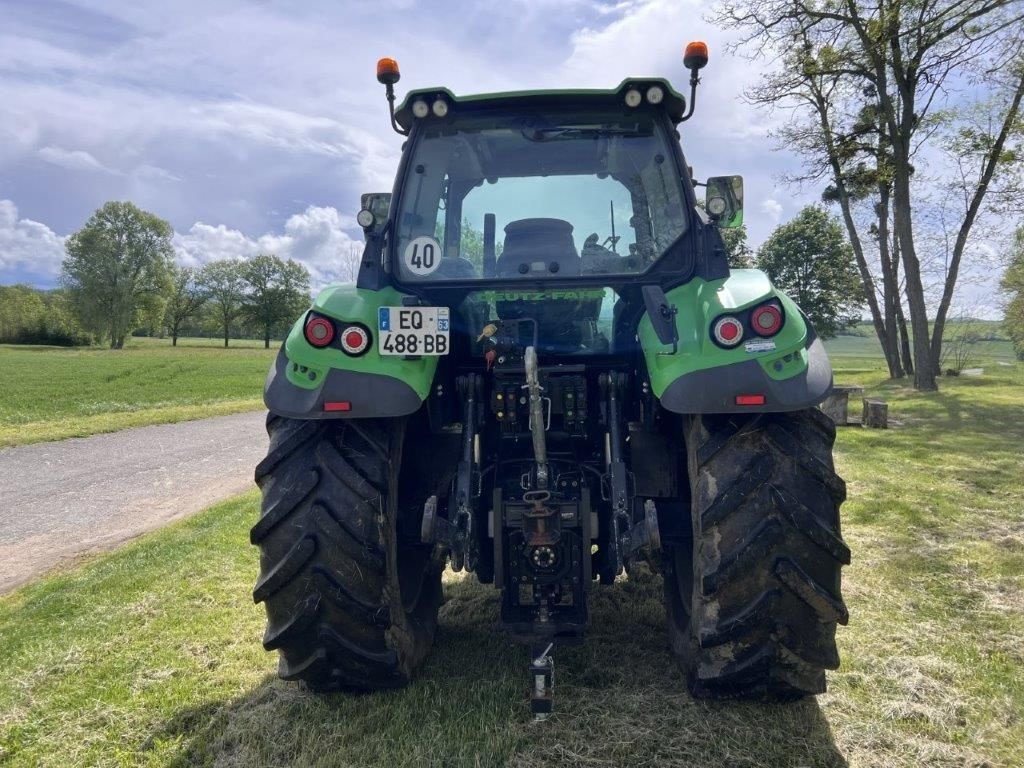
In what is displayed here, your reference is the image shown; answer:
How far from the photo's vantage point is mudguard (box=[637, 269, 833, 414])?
7.69ft

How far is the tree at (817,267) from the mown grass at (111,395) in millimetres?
28088

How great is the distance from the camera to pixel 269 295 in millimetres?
69000

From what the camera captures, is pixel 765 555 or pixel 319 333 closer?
pixel 765 555

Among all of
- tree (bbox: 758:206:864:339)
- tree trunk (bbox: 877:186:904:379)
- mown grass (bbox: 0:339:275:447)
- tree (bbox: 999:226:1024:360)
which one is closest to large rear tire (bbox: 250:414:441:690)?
mown grass (bbox: 0:339:275:447)

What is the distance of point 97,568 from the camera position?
4754 millimetres

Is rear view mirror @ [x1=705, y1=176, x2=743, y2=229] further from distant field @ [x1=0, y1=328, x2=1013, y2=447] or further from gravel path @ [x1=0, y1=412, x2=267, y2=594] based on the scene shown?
distant field @ [x1=0, y1=328, x2=1013, y2=447]

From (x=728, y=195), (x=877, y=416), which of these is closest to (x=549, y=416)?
(x=728, y=195)

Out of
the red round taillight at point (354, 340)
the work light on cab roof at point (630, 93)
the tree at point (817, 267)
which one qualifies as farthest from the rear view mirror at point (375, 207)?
the tree at point (817, 267)

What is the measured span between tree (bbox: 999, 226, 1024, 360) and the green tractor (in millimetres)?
23833

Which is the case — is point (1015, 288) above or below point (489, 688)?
above

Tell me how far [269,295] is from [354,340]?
71.2 meters

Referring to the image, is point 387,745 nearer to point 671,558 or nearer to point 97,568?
point 671,558

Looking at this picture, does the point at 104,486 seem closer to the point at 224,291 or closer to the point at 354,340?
the point at 354,340

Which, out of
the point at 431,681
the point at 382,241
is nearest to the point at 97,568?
the point at 431,681
